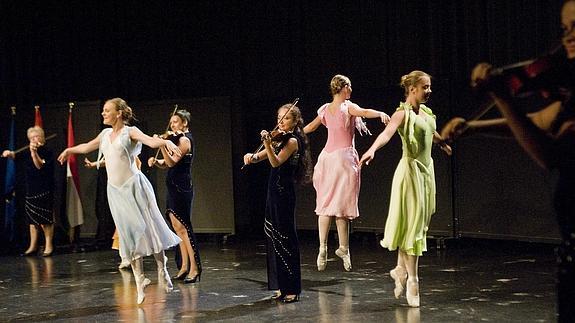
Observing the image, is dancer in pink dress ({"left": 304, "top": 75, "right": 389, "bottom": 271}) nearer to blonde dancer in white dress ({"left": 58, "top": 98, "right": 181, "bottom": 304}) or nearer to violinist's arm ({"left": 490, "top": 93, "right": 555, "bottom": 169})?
blonde dancer in white dress ({"left": 58, "top": 98, "right": 181, "bottom": 304})

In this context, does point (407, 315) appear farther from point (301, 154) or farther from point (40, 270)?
point (40, 270)

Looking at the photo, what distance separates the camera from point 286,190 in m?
5.28

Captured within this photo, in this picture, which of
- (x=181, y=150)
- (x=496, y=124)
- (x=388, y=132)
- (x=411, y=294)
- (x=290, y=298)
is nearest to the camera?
(x=496, y=124)

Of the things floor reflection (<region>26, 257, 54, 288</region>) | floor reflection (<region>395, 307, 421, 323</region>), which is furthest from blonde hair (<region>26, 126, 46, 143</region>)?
floor reflection (<region>395, 307, 421, 323</region>)

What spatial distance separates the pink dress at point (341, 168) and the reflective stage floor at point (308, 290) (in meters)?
0.56

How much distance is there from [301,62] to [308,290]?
14.1 feet

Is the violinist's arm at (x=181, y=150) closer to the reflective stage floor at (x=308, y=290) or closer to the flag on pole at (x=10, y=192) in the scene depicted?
the reflective stage floor at (x=308, y=290)

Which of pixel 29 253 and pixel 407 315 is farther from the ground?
pixel 29 253

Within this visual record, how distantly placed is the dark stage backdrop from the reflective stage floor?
2.24 feet

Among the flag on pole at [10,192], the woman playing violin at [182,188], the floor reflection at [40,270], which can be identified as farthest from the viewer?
the flag on pole at [10,192]

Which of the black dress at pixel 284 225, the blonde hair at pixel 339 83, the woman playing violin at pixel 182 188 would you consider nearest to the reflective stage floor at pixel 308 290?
the black dress at pixel 284 225

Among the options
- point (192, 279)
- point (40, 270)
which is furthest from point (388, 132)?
point (40, 270)

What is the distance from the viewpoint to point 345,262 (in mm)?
6645

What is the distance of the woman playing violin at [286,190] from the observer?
17.2 feet
